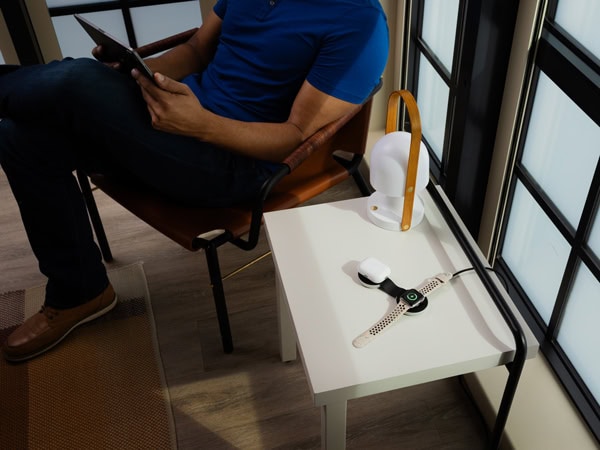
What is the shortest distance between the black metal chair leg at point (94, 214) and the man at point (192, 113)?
261 millimetres

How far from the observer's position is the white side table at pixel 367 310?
3.98 feet

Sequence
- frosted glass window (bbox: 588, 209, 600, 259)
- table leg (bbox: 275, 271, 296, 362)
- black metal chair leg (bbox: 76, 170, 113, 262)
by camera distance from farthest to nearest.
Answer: black metal chair leg (bbox: 76, 170, 113, 262), table leg (bbox: 275, 271, 296, 362), frosted glass window (bbox: 588, 209, 600, 259)

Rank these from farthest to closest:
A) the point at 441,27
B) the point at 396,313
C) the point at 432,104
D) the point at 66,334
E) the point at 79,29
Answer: the point at 79,29
the point at 432,104
the point at 441,27
the point at 66,334
the point at 396,313

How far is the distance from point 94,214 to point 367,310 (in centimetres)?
118

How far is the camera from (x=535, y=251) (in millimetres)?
1751

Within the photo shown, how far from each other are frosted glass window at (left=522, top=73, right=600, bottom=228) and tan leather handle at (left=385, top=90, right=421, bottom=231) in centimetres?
37

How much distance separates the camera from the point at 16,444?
1.78 meters

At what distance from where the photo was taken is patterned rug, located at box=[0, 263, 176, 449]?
178cm

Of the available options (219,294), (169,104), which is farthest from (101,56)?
(219,294)

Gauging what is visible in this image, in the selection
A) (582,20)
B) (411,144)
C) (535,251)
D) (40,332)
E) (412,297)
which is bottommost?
(40,332)

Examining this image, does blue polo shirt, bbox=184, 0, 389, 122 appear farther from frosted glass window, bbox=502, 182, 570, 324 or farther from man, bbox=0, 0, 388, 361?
frosted glass window, bbox=502, 182, 570, 324

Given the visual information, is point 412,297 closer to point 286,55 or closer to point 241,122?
point 241,122

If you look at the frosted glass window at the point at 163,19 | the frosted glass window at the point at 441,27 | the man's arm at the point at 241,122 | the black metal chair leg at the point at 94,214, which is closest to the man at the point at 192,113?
the man's arm at the point at 241,122

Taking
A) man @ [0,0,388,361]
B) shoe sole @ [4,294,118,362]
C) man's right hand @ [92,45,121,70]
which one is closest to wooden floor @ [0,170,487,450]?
shoe sole @ [4,294,118,362]
